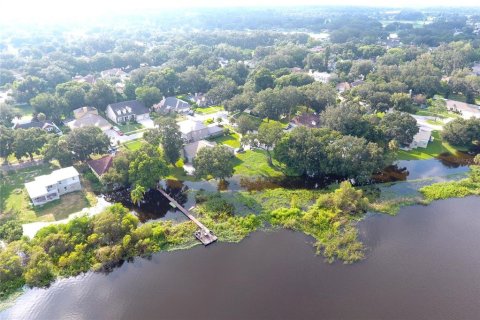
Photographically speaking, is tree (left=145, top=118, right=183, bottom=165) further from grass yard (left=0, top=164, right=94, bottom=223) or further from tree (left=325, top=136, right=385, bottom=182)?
tree (left=325, top=136, right=385, bottom=182)

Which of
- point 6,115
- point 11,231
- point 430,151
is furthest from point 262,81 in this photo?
point 11,231

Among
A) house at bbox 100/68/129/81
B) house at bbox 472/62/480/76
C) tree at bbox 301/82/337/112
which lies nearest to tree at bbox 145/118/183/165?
tree at bbox 301/82/337/112

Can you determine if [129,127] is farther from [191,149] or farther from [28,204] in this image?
[28,204]

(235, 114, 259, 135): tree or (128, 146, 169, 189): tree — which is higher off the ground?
(128, 146, 169, 189): tree

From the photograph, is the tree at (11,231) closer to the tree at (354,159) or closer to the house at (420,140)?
the tree at (354,159)

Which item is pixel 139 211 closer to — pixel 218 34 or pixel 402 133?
pixel 402 133

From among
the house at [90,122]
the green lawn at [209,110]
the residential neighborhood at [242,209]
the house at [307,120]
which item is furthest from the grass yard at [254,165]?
the house at [90,122]

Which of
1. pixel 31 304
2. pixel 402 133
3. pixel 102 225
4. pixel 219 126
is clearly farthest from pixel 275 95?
pixel 31 304

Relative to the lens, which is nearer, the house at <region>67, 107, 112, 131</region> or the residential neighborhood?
the residential neighborhood
